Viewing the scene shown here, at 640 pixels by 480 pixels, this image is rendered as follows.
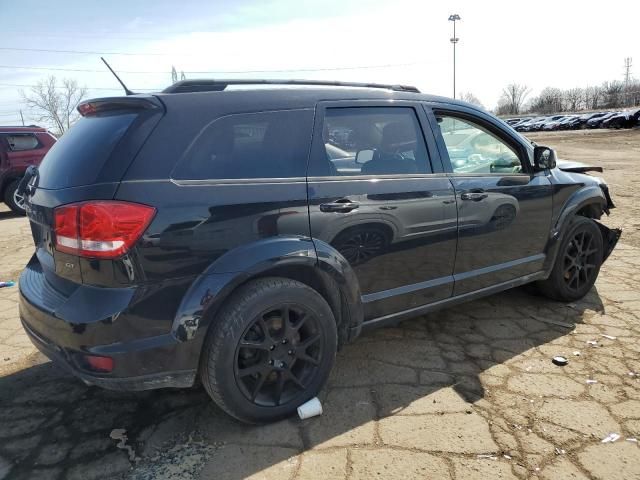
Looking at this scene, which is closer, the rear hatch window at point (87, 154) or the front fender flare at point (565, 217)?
the rear hatch window at point (87, 154)

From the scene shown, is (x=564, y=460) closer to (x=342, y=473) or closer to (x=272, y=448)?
(x=342, y=473)

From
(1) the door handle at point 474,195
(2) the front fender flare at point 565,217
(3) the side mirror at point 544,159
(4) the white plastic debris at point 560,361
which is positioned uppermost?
(3) the side mirror at point 544,159

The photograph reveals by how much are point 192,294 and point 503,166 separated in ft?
8.62

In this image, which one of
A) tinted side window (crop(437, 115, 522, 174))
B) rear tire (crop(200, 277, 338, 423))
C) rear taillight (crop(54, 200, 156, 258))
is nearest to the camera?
rear taillight (crop(54, 200, 156, 258))

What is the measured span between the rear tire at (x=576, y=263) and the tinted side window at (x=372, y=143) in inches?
69.1

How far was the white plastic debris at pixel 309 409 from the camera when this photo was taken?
2696 millimetres

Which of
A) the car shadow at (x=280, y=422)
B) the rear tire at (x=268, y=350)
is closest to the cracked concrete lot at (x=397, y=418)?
the car shadow at (x=280, y=422)

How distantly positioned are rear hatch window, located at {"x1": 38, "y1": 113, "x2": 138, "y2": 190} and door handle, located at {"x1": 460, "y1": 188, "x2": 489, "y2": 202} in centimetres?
212

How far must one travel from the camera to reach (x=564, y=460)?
7.74 feet

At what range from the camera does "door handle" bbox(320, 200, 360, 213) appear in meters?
2.68

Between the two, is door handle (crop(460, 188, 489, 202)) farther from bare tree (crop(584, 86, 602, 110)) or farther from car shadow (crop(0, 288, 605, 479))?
bare tree (crop(584, 86, 602, 110))

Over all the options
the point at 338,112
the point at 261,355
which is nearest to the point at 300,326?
the point at 261,355

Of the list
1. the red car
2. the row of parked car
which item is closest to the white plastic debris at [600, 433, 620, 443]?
the red car

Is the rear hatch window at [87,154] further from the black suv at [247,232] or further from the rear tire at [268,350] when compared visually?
the rear tire at [268,350]
